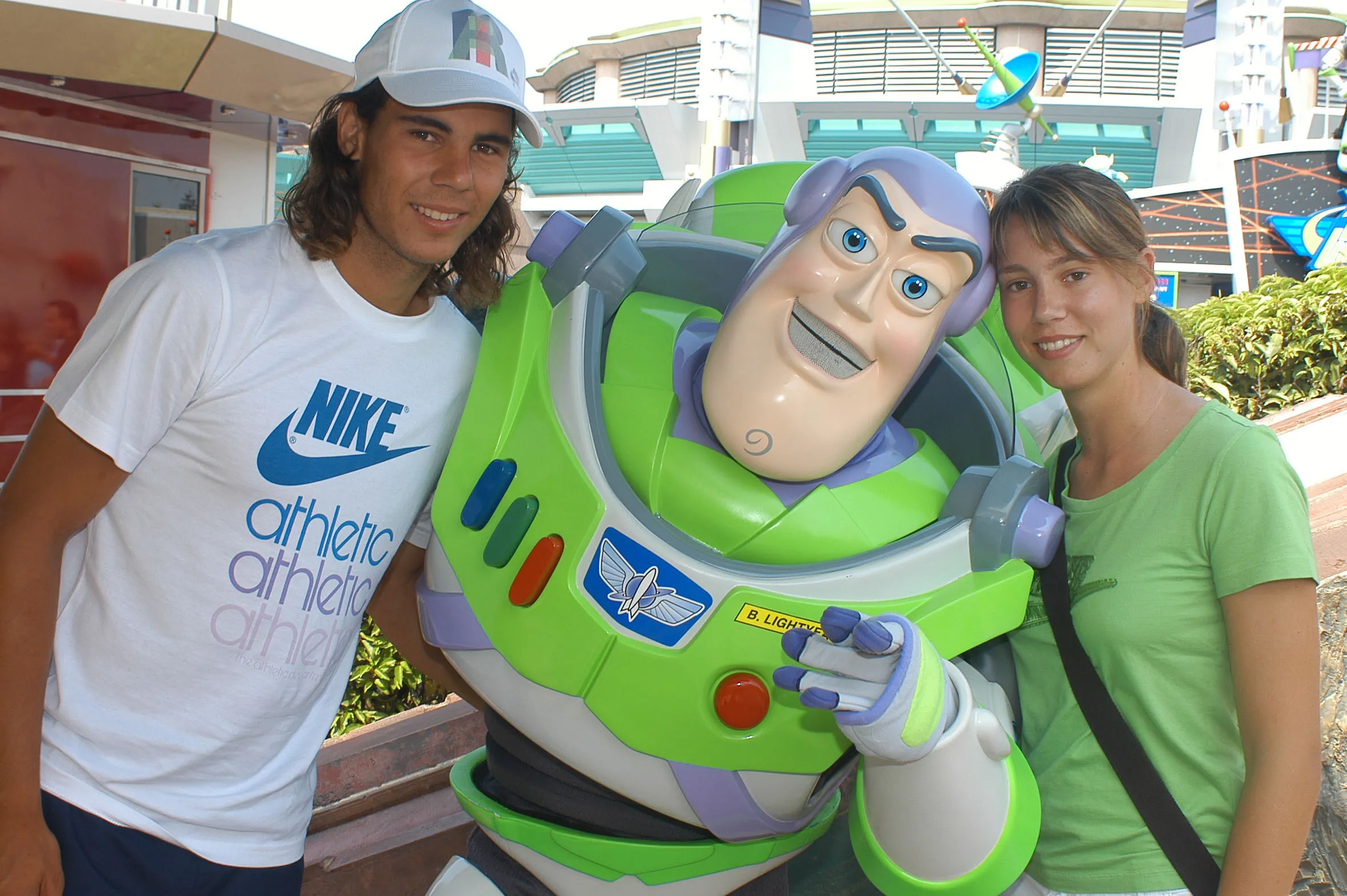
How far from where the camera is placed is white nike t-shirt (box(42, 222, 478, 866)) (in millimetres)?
1402

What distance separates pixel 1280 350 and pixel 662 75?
25998 millimetres

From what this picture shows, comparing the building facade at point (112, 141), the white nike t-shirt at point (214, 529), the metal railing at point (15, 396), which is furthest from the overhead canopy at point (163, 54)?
the white nike t-shirt at point (214, 529)

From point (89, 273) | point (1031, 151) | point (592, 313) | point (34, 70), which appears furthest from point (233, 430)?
point (1031, 151)

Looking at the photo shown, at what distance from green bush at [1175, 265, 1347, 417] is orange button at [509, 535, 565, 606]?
113 inches

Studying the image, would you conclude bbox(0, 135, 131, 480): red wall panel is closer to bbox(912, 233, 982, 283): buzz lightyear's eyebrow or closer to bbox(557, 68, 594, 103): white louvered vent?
bbox(912, 233, 982, 283): buzz lightyear's eyebrow

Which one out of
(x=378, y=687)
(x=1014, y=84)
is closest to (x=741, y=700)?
(x=378, y=687)

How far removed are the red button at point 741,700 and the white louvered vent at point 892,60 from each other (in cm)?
2617

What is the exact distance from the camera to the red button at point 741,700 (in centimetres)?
144

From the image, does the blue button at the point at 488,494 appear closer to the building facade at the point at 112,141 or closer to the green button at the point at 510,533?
the green button at the point at 510,533

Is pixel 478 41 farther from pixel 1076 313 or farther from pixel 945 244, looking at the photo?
pixel 1076 313

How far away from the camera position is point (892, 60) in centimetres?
2558

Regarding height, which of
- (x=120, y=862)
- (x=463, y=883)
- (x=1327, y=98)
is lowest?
(x=463, y=883)

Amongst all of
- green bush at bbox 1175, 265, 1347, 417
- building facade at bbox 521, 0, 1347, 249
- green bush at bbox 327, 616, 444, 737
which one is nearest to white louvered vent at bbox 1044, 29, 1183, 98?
building facade at bbox 521, 0, 1347, 249

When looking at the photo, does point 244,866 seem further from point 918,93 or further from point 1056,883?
point 918,93
